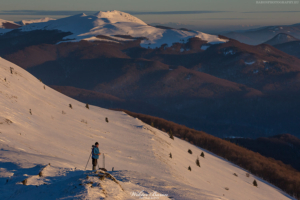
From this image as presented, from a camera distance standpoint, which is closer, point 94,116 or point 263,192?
point 263,192

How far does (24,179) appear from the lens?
1469cm

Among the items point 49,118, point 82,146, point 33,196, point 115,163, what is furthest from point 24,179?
point 49,118

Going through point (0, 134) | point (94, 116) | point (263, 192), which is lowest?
point (263, 192)

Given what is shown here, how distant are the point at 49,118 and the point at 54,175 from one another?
17840mm

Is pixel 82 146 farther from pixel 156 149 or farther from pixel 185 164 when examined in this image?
pixel 185 164

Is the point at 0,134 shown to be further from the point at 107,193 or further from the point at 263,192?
the point at 263,192

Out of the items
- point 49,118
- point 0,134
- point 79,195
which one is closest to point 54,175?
point 79,195

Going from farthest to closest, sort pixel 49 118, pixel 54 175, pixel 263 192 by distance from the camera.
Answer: pixel 263 192, pixel 49 118, pixel 54 175

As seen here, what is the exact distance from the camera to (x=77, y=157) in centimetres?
2409

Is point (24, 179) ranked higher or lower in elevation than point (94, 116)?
lower

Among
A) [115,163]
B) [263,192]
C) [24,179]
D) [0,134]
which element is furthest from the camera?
[263,192]

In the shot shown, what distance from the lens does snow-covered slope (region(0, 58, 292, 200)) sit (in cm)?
1442

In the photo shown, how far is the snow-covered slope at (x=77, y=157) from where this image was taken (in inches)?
568

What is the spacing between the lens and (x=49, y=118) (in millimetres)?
32812
